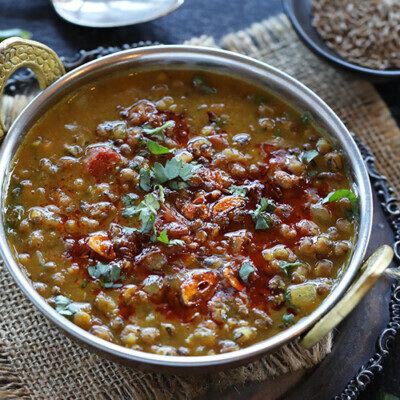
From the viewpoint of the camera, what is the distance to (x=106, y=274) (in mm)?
A: 3287

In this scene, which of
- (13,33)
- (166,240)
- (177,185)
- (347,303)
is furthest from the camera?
(13,33)

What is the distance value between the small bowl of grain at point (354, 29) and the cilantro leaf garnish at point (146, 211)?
1988 millimetres

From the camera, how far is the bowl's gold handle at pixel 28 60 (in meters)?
3.51

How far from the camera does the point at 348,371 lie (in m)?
3.54

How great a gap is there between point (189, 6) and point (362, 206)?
267 cm

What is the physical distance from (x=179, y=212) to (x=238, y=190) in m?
0.36

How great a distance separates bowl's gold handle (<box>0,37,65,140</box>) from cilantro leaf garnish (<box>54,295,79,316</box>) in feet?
3.55

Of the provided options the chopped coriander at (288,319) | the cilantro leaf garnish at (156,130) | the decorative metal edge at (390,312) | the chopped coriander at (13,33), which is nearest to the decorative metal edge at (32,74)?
the chopped coriander at (13,33)

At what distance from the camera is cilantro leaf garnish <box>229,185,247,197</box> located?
11.6ft

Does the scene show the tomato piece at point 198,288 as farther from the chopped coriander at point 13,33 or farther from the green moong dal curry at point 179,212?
the chopped coriander at point 13,33

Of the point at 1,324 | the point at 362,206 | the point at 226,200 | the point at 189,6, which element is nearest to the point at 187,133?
the point at 226,200

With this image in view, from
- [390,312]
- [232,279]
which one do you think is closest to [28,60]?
[232,279]

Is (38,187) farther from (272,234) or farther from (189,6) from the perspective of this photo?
(189,6)

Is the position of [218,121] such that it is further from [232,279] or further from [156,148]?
[232,279]
